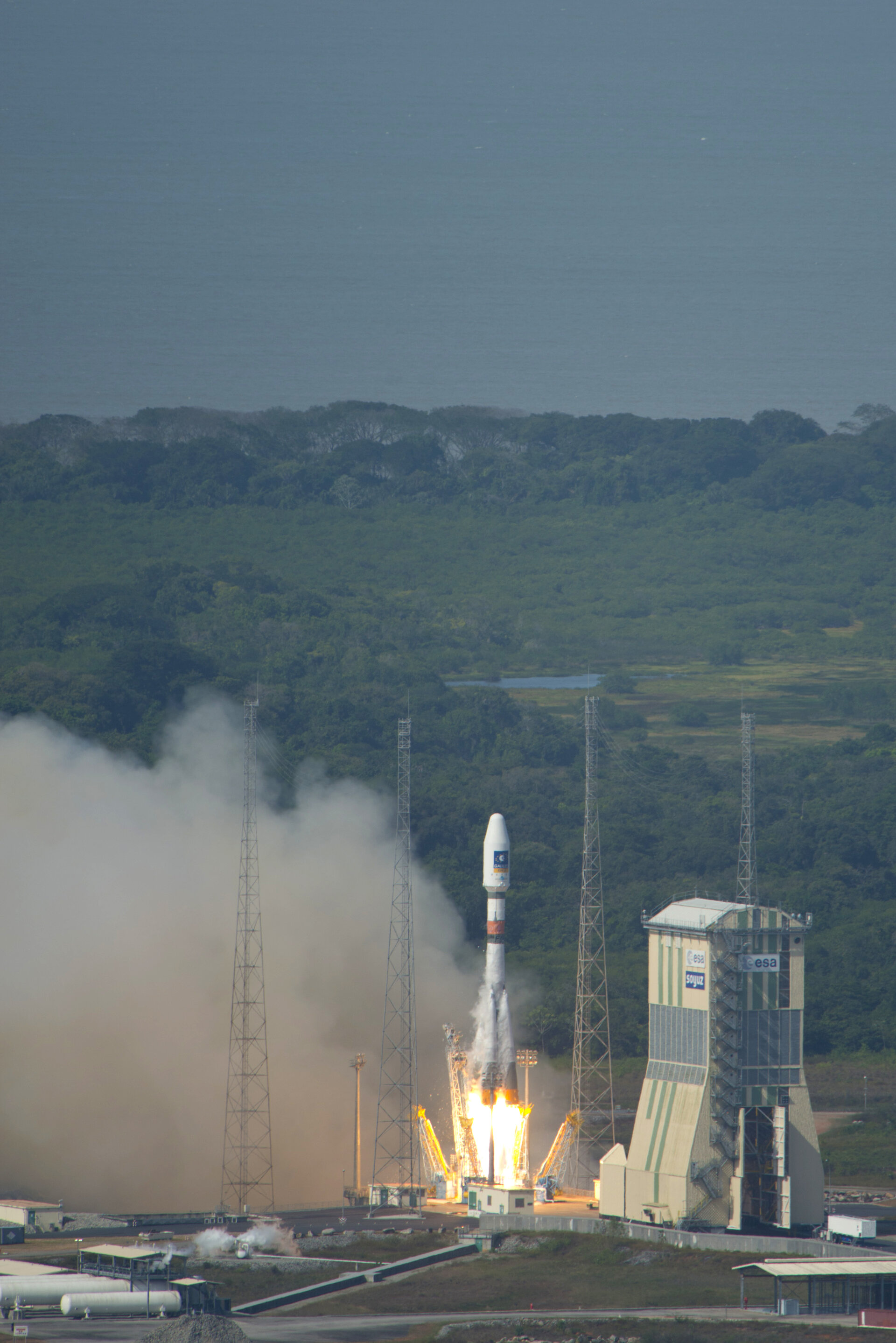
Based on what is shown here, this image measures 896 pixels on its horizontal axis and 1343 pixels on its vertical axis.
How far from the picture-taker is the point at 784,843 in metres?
105

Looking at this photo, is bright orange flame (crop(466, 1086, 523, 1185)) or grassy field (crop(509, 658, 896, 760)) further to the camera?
grassy field (crop(509, 658, 896, 760))

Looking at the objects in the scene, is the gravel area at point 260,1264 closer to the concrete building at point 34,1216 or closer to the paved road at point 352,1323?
the paved road at point 352,1323

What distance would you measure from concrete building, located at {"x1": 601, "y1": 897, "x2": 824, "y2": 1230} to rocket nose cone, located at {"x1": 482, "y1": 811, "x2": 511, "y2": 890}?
5.57 m

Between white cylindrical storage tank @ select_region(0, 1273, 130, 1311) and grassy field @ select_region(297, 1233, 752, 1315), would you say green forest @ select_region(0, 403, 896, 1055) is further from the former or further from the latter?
Answer: white cylindrical storage tank @ select_region(0, 1273, 130, 1311)

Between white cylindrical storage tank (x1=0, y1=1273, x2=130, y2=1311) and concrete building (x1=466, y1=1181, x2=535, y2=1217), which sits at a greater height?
concrete building (x1=466, y1=1181, x2=535, y2=1217)

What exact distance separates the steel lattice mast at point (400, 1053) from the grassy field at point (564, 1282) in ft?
24.2

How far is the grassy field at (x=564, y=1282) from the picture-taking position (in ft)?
154

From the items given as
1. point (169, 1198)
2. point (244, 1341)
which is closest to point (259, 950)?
point (169, 1198)

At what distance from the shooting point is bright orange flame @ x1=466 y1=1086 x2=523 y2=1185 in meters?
57.7

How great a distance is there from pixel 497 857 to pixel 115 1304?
16084 mm

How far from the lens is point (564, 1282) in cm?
4869

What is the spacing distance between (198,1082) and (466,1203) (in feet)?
36.3

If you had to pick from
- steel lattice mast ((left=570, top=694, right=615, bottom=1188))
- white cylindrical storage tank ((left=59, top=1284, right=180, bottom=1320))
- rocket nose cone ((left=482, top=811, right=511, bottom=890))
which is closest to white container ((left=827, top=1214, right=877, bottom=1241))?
steel lattice mast ((left=570, top=694, right=615, bottom=1188))

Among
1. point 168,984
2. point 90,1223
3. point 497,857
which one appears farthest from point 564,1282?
point 168,984
